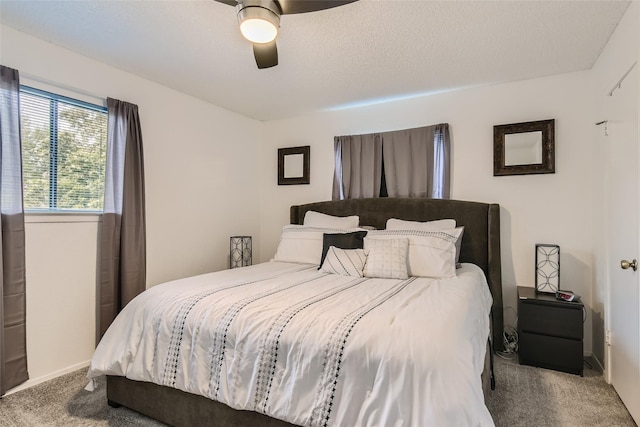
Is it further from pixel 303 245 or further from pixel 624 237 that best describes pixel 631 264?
pixel 303 245

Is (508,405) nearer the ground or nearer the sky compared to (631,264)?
nearer the ground

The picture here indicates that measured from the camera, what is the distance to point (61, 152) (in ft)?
8.27

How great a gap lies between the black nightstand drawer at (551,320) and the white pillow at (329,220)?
5.30 feet

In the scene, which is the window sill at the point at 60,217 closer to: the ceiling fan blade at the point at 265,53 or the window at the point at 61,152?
the window at the point at 61,152

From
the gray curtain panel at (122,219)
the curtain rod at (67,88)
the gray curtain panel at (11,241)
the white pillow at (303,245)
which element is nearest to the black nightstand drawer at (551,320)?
the white pillow at (303,245)

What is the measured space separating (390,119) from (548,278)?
2.15m

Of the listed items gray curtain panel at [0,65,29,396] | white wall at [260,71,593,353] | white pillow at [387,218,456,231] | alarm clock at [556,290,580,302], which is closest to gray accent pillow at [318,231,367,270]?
white pillow at [387,218,456,231]

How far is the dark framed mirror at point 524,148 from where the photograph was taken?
2.93 meters

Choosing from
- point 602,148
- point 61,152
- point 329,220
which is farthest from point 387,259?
point 61,152

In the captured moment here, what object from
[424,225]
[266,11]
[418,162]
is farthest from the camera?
[418,162]

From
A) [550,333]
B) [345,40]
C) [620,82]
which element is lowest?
[550,333]

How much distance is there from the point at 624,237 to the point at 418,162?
1771mm

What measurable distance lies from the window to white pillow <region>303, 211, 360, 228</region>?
192cm

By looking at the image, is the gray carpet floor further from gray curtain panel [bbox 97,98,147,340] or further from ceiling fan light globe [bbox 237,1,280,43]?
ceiling fan light globe [bbox 237,1,280,43]
